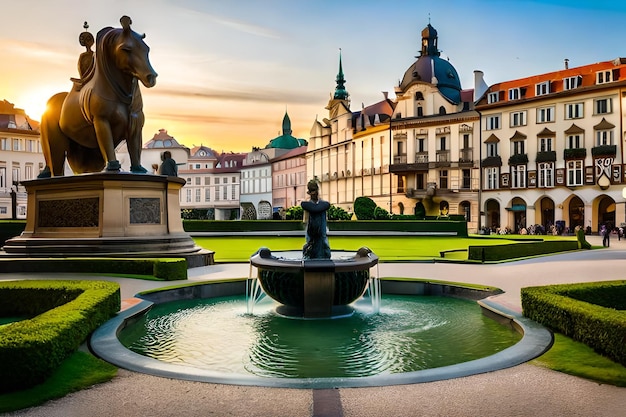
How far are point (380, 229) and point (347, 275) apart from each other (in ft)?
127

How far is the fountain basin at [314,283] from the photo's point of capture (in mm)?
11383

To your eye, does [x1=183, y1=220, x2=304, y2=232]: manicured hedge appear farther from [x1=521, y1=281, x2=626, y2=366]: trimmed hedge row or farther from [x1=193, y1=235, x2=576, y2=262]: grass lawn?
[x1=521, y1=281, x2=626, y2=366]: trimmed hedge row

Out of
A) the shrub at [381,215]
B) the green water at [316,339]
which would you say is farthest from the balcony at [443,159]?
the green water at [316,339]

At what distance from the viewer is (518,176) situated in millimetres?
62031

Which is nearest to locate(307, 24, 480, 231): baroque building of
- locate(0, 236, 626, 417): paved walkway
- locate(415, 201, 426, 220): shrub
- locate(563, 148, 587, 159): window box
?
locate(415, 201, 426, 220): shrub

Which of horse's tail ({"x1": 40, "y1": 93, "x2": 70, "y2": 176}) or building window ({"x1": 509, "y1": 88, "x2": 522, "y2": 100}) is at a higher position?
building window ({"x1": 509, "y1": 88, "x2": 522, "y2": 100})

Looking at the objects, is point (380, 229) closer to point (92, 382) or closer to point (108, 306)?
point (108, 306)

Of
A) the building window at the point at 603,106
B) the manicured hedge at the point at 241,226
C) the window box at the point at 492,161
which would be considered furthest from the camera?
the window box at the point at 492,161

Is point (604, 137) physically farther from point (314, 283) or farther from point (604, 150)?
point (314, 283)

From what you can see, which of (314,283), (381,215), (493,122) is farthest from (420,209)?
(314,283)

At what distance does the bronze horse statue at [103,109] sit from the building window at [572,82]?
50.5 metres

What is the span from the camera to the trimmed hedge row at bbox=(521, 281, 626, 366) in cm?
723

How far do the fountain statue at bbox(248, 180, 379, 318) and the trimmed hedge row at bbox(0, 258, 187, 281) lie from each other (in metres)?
4.58

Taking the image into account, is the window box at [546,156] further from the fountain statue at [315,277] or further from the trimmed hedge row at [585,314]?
the fountain statue at [315,277]
